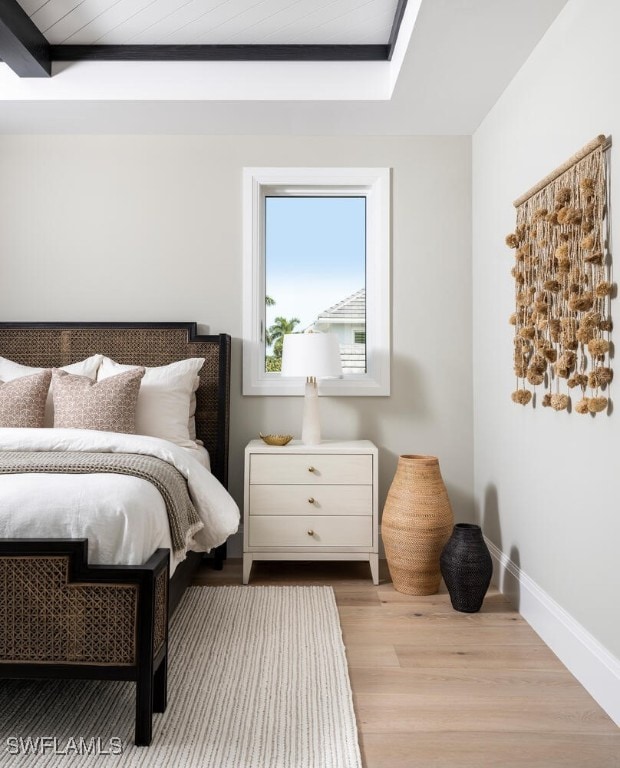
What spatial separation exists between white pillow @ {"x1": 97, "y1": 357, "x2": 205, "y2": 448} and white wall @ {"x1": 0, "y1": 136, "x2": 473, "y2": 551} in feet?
1.31

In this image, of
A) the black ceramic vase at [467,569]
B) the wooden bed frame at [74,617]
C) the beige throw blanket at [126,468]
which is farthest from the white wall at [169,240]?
the wooden bed frame at [74,617]

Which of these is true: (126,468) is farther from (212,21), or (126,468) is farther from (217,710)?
(212,21)

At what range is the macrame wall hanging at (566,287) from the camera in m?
1.97

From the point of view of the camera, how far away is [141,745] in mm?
1698

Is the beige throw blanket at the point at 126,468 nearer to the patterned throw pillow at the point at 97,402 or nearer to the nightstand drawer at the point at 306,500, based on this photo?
the patterned throw pillow at the point at 97,402

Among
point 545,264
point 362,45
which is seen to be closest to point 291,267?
point 362,45

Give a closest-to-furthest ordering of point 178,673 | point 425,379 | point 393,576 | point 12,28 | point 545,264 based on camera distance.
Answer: point 178,673 < point 545,264 < point 12,28 < point 393,576 < point 425,379

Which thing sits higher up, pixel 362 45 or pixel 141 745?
pixel 362 45

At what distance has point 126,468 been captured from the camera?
2084 mm

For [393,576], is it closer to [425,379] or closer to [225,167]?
[425,379]

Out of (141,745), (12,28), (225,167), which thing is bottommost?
(141,745)

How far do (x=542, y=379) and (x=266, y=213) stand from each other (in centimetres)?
199

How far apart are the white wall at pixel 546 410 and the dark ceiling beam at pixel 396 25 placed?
580mm

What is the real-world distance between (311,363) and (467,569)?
4.09 ft
